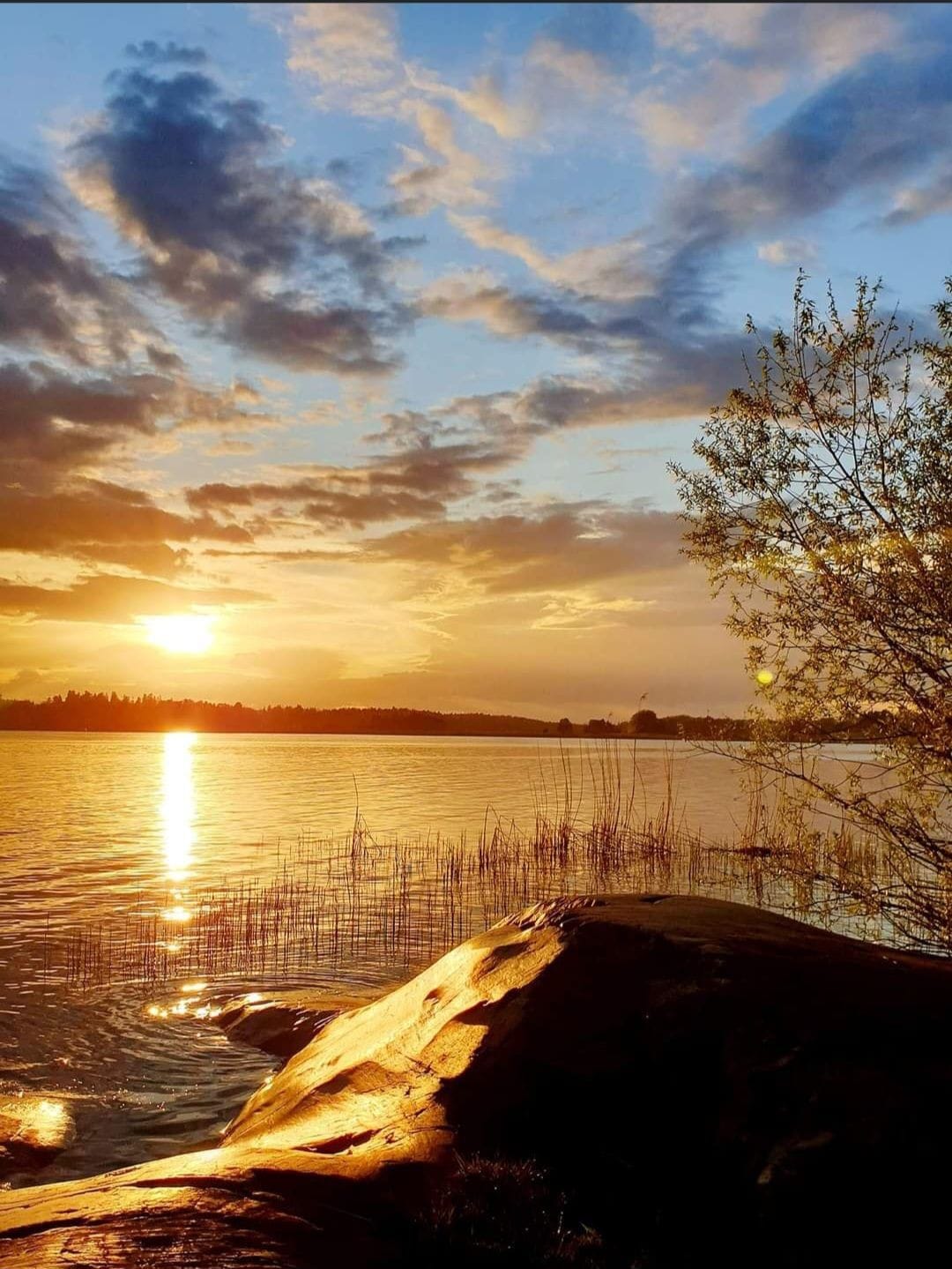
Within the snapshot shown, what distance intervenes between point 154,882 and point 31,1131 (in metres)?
17.9

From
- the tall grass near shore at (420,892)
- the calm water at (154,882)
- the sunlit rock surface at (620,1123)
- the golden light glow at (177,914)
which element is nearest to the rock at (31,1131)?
the calm water at (154,882)

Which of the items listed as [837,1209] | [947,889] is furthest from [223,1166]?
[947,889]

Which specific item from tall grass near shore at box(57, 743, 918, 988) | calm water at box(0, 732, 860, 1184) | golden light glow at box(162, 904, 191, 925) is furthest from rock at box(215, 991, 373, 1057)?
golden light glow at box(162, 904, 191, 925)

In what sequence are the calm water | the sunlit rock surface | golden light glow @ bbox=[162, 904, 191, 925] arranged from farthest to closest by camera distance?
golden light glow @ bbox=[162, 904, 191, 925] < the calm water < the sunlit rock surface

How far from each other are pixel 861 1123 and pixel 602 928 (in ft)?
7.86

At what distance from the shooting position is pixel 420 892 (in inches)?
997

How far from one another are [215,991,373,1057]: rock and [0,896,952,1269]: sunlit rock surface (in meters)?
4.94

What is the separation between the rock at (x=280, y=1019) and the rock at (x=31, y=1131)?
2958 millimetres

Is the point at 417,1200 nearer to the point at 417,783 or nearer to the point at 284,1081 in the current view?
the point at 284,1081

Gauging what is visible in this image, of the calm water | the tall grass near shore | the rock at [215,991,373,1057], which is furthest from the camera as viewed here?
the tall grass near shore

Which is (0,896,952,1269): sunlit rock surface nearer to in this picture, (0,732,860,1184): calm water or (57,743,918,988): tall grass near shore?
(0,732,860,1184): calm water

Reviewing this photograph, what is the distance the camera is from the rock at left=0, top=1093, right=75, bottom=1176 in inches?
376

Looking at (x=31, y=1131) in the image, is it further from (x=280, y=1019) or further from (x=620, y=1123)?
(x=620, y=1123)

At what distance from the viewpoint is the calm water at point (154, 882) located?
1178cm
